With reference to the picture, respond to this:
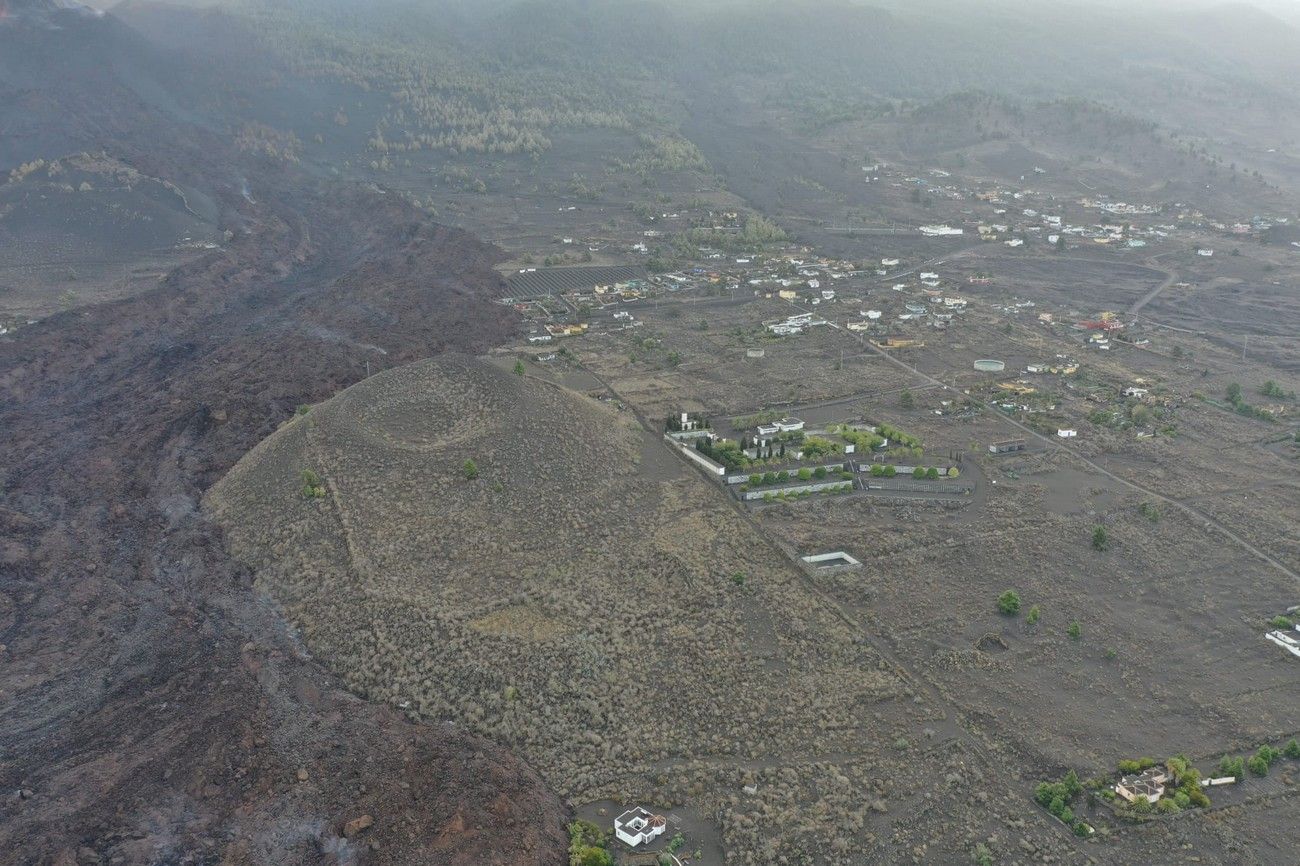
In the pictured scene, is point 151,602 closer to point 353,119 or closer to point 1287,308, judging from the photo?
point 1287,308

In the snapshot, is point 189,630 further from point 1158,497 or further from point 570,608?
point 1158,497

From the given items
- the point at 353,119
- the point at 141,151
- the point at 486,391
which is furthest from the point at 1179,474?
the point at 353,119

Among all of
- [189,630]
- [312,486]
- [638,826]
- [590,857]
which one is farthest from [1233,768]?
[312,486]

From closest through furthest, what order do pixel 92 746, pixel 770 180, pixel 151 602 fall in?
1. pixel 92 746
2. pixel 151 602
3. pixel 770 180

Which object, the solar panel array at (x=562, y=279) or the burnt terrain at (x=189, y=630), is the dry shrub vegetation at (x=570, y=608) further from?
the solar panel array at (x=562, y=279)

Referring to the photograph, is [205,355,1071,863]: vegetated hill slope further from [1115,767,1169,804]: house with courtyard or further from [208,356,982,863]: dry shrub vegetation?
[1115,767,1169,804]: house with courtyard

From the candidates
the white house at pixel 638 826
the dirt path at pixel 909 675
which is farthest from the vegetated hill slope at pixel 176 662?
the dirt path at pixel 909 675
